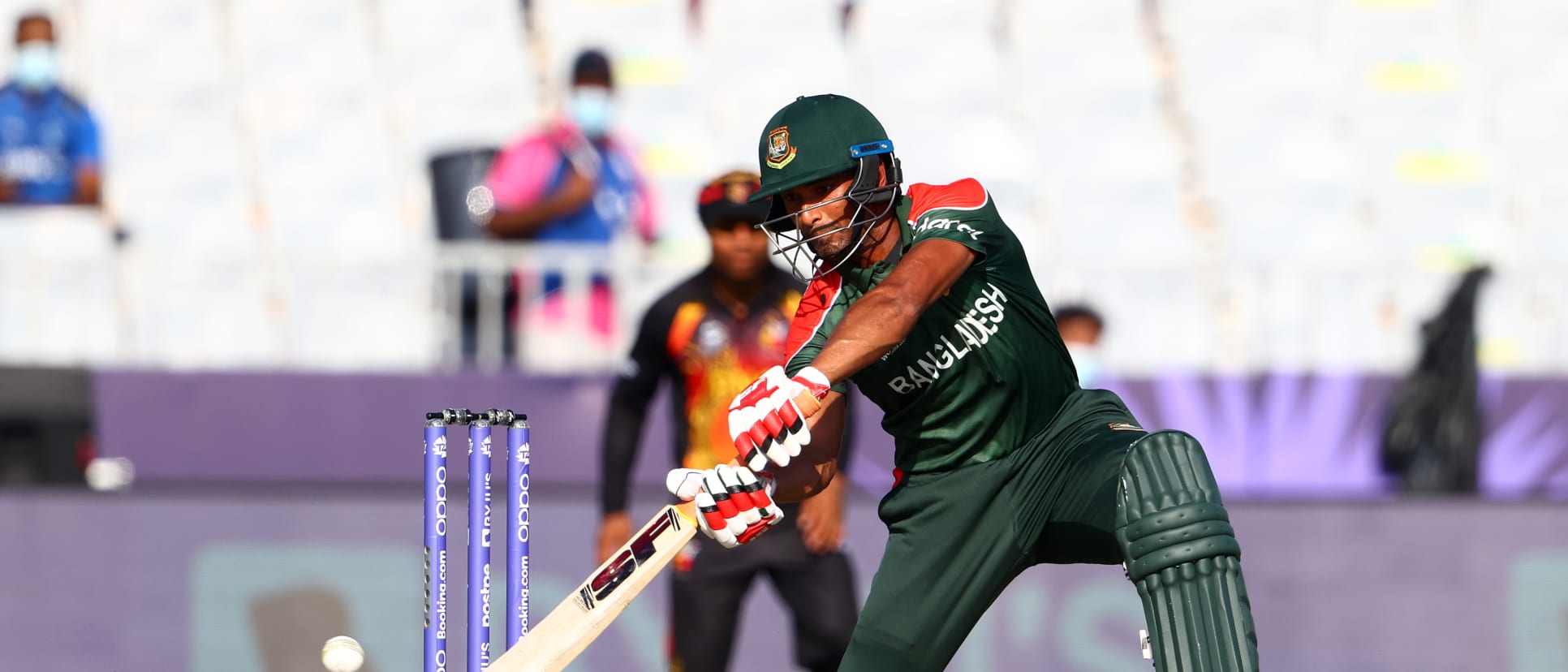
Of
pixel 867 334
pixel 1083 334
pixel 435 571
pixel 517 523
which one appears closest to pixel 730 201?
pixel 517 523

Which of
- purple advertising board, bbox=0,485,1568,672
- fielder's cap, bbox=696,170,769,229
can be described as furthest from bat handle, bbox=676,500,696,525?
purple advertising board, bbox=0,485,1568,672

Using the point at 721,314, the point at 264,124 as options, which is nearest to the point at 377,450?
the point at 721,314

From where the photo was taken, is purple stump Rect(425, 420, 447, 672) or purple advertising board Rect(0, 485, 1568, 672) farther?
purple advertising board Rect(0, 485, 1568, 672)

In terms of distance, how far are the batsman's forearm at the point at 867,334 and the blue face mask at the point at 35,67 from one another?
22.8 feet

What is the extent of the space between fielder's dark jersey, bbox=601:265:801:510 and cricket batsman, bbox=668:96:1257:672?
2.02 metres

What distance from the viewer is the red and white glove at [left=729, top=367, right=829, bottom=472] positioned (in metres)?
3.93

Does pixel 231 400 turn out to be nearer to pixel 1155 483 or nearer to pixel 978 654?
pixel 978 654

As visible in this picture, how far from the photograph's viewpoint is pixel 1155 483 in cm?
411

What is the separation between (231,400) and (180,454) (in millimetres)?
332

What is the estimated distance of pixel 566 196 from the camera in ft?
29.8

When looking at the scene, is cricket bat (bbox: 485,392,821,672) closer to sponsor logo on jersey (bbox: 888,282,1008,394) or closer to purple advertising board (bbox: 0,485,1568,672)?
sponsor logo on jersey (bbox: 888,282,1008,394)

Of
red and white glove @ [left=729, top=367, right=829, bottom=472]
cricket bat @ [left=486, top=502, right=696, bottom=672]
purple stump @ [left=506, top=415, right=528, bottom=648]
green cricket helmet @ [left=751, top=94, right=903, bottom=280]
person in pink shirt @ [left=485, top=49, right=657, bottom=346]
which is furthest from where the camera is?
person in pink shirt @ [left=485, top=49, right=657, bottom=346]

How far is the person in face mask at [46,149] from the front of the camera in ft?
31.2

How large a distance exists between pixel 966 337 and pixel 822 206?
0.47 metres
